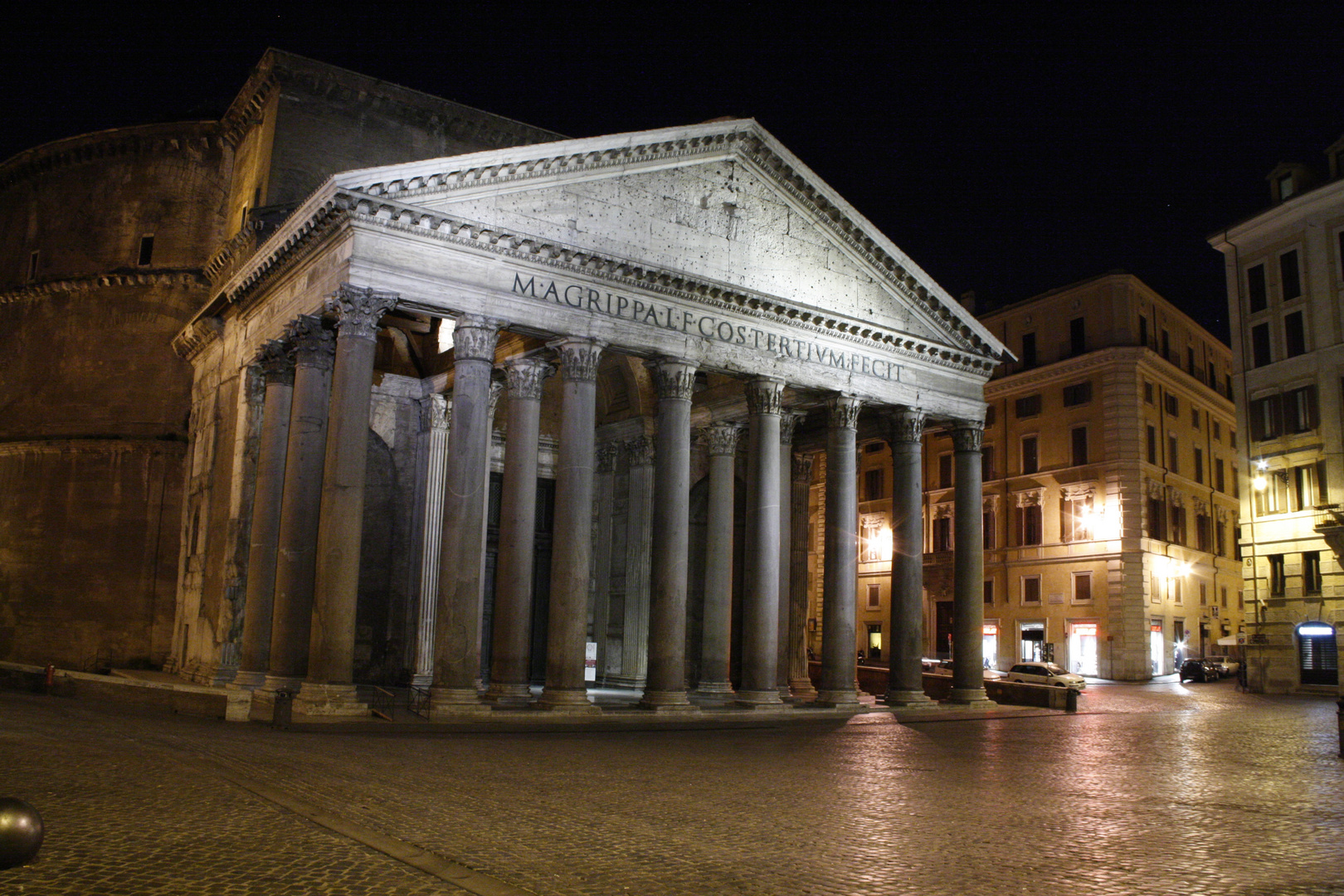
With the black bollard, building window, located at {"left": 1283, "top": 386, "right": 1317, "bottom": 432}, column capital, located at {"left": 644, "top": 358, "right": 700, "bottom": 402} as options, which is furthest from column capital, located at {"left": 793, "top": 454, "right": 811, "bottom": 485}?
the black bollard

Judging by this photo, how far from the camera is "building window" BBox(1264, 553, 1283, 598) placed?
31.9 m

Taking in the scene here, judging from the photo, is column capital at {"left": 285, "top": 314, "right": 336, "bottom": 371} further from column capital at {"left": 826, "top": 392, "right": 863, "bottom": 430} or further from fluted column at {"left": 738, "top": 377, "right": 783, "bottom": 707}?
column capital at {"left": 826, "top": 392, "right": 863, "bottom": 430}

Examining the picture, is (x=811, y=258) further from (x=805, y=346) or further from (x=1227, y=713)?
(x=1227, y=713)

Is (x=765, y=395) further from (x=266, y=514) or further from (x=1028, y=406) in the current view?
(x=1028, y=406)

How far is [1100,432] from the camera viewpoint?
40.4m

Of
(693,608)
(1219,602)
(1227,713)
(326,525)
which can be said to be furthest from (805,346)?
(1219,602)

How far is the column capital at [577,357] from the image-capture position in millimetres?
19516

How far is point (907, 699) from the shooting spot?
77.0ft

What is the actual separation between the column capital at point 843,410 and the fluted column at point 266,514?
437 inches

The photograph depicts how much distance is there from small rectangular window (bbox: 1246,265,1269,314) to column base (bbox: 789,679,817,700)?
19.2m

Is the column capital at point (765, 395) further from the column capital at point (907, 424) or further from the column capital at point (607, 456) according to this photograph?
the column capital at point (607, 456)

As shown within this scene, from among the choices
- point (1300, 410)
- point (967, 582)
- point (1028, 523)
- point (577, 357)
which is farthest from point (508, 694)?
point (1028, 523)

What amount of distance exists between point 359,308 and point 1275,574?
28.0 meters

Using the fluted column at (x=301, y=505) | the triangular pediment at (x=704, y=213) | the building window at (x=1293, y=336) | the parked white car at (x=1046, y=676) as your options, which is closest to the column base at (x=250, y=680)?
the fluted column at (x=301, y=505)
